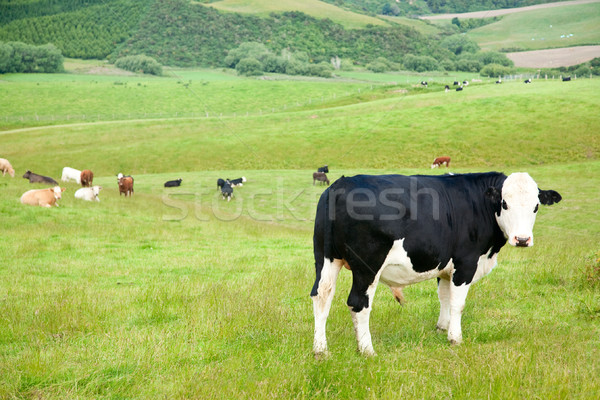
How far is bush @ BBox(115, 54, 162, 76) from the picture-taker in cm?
12206

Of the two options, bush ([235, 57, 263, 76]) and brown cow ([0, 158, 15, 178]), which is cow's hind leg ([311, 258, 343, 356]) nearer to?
brown cow ([0, 158, 15, 178])

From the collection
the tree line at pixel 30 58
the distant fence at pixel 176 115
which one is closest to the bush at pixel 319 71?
the distant fence at pixel 176 115

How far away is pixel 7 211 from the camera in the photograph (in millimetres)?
18875

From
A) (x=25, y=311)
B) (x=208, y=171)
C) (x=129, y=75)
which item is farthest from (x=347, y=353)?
(x=129, y=75)

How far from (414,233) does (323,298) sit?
1.40 meters

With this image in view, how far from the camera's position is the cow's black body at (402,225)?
5.80 m

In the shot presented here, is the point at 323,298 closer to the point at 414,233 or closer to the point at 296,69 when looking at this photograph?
the point at 414,233

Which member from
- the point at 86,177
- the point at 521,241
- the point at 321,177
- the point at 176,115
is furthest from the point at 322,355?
the point at 176,115

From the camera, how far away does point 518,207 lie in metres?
6.53

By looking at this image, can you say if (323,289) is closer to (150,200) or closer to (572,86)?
(150,200)

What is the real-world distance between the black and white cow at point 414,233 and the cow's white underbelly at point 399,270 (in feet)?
0.04

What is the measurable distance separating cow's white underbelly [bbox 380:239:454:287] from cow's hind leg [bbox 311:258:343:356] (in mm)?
617

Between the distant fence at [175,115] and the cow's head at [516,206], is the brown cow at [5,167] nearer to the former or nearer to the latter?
the cow's head at [516,206]

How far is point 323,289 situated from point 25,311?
14.5 ft
